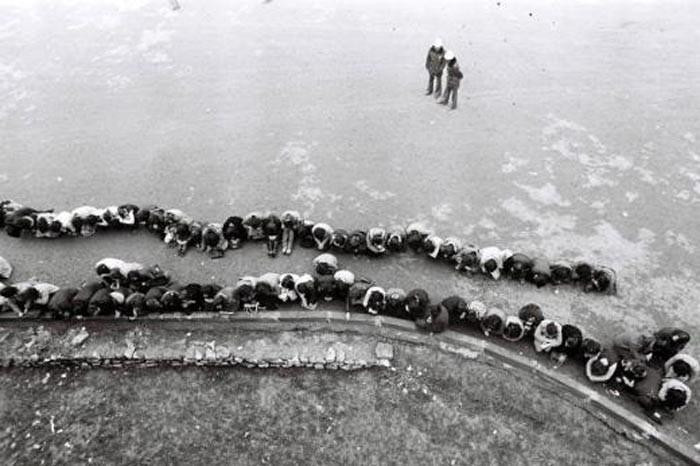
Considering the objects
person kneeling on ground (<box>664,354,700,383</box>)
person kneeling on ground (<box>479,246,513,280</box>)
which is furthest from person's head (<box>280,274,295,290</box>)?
person kneeling on ground (<box>664,354,700,383</box>)

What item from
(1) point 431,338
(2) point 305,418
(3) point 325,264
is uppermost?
(3) point 325,264

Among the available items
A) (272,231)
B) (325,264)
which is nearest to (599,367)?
(325,264)

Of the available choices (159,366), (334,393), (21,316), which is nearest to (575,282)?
(334,393)

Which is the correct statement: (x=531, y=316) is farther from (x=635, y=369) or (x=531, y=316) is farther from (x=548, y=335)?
(x=635, y=369)

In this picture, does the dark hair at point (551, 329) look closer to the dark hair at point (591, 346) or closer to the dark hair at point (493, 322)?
the dark hair at point (591, 346)

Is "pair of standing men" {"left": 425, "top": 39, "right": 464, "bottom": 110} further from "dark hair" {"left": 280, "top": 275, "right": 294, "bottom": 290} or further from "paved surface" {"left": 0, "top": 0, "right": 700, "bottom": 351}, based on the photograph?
"dark hair" {"left": 280, "top": 275, "right": 294, "bottom": 290}

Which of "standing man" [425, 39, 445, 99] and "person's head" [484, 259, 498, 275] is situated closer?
"person's head" [484, 259, 498, 275]
